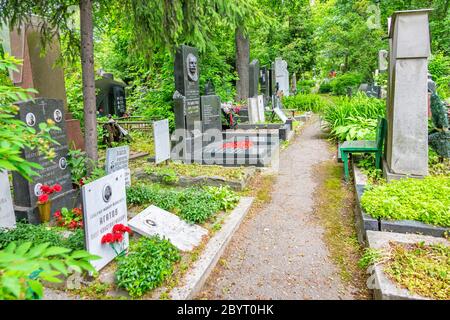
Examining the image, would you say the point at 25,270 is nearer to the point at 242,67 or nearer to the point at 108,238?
the point at 108,238

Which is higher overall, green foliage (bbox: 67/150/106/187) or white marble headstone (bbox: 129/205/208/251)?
green foliage (bbox: 67/150/106/187)

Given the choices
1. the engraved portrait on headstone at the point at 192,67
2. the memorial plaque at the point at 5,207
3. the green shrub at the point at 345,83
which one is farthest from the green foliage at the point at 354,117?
the green shrub at the point at 345,83

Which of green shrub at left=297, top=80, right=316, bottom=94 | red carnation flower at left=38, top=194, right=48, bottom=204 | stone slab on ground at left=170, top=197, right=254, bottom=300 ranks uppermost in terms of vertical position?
green shrub at left=297, top=80, right=316, bottom=94

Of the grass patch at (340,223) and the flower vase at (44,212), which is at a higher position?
the flower vase at (44,212)

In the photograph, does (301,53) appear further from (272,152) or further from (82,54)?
(82,54)

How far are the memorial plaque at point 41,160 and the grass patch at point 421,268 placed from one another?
384cm

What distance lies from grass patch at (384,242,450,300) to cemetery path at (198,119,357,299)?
48cm

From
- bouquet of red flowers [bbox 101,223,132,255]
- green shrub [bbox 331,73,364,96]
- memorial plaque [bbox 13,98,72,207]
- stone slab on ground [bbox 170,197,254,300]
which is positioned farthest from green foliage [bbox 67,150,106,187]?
green shrub [bbox 331,73,364,96]

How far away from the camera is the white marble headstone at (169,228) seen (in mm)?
4049

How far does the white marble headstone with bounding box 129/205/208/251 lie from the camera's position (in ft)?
13.3

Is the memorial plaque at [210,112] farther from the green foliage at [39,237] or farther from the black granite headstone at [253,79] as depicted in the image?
the green foliage at [39,237]

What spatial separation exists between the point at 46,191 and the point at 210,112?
5.46m

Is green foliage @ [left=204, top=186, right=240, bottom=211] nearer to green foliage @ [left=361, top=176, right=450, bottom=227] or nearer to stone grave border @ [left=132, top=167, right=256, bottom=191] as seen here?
stone grave border @ [left=132, top=167, right=256, bottom=191]

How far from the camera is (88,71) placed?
526 cm
